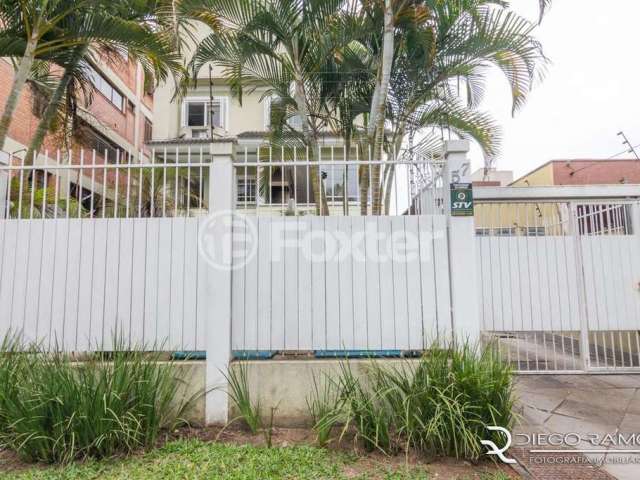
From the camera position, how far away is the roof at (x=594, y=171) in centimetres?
1433

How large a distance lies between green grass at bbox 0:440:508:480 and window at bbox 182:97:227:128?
1556 centimetres

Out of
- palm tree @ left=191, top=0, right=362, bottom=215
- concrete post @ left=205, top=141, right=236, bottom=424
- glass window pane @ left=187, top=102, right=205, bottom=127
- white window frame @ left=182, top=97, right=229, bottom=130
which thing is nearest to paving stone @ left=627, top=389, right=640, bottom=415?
palm tree @ left=191, top=0, right=362, bottom=215

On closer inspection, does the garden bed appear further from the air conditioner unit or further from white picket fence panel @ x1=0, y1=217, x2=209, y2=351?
the air conditioner unit

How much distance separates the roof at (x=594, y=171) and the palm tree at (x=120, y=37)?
14206mm

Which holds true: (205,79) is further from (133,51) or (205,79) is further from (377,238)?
(377,238)

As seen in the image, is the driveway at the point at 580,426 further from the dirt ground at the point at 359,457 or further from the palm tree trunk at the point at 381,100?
the palm tree trunk at the point at 381,100

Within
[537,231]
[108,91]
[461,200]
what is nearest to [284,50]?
[461,200]

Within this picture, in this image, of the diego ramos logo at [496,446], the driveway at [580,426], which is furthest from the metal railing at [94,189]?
the driveway at [580,426]

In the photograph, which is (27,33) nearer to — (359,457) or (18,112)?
(359,457)

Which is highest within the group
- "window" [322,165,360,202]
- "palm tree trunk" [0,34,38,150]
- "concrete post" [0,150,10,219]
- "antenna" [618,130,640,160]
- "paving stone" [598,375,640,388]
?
"antenna" [618,130,640,160]

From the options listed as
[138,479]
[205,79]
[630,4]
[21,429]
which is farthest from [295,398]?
[205,79]

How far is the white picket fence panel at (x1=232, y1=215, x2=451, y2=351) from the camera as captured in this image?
365cm

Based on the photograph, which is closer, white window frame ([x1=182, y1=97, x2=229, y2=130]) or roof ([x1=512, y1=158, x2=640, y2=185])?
roof ([x1=512, y1=158, x2=640, y2=185])

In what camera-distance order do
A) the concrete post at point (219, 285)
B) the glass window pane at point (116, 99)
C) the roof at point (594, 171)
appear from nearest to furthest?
1. the concrete post at point (219, 285)
2. the roof at point (594, 171)
3. the glass window pane at point (116, 99)
